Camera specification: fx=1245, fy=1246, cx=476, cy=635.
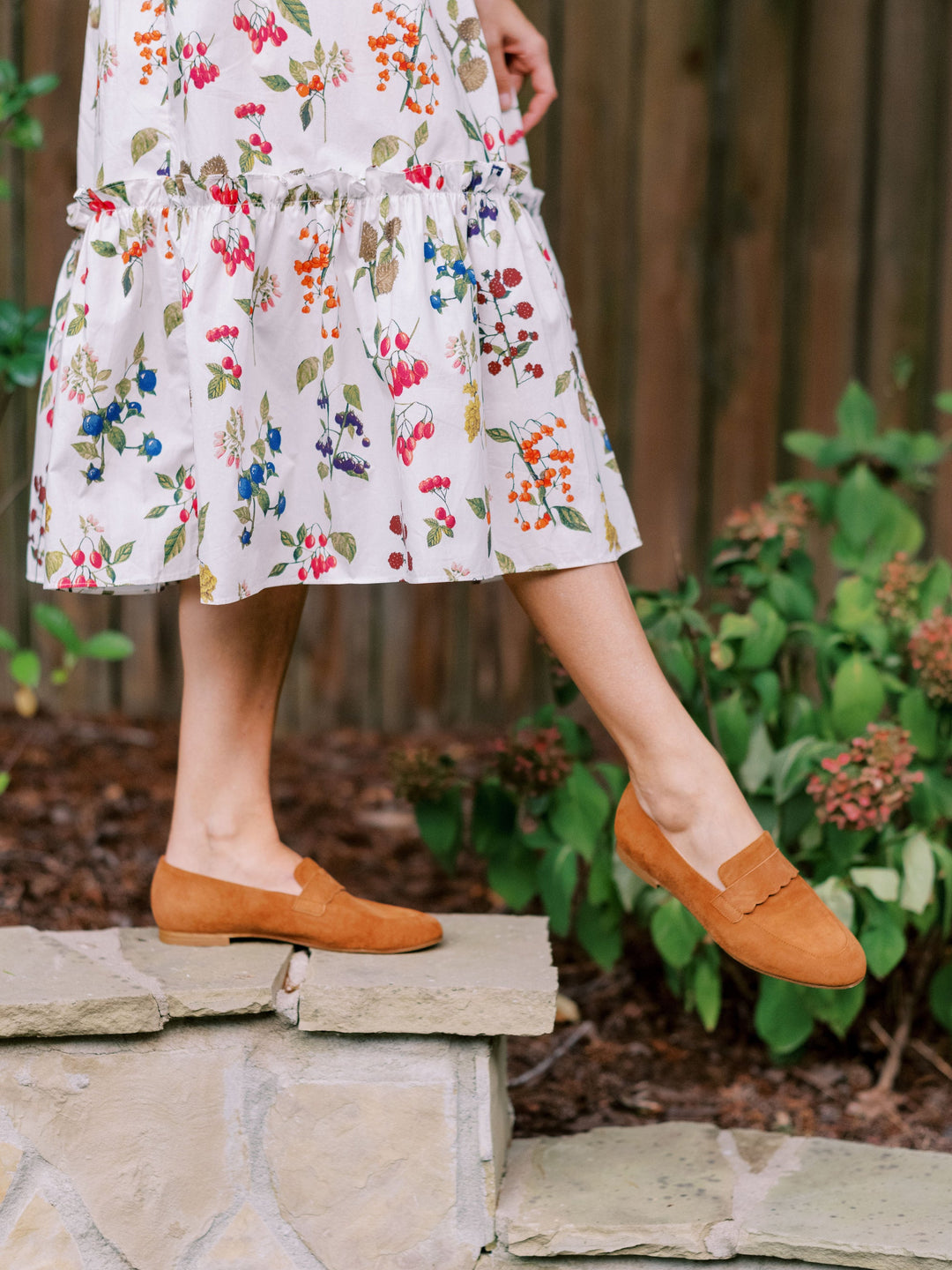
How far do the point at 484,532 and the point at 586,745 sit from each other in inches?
23.7

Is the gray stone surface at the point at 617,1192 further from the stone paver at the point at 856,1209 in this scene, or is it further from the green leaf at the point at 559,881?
the green leaf at the point at 559,881

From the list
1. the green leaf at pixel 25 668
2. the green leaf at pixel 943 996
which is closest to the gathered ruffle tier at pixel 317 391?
the green leaf at pixel 25 668

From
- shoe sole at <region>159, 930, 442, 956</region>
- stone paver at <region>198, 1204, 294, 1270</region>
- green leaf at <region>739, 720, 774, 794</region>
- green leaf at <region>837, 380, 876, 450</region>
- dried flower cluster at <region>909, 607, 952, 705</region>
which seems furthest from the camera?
green leaf at <region>837, 380, 876, 450</region>

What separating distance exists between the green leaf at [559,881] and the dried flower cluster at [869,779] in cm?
35

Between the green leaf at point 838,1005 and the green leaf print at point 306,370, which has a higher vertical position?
the green leaf print at point 306,370

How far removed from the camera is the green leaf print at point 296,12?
1261 millimetres

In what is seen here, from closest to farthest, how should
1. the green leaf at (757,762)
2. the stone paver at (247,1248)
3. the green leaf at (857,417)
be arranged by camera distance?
the stone paver at (247,1248) < the green leaf at (757,762) < the green leaf at (857,417)

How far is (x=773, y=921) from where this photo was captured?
49.5 inches

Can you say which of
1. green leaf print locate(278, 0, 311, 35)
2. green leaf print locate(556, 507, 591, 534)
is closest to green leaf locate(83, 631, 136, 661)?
green leaf print locate(556, 507, 591, 534)

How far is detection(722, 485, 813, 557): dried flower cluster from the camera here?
1.73 m

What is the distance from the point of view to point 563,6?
8.72 ft

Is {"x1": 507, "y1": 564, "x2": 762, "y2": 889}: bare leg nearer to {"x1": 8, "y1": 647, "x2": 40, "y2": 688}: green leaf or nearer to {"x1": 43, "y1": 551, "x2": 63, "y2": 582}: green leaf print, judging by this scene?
{"x1": 43, "y1": 551, "x2": 63, "y2": 582}: green leaf print

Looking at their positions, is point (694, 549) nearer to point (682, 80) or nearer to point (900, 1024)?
point (682, 80)

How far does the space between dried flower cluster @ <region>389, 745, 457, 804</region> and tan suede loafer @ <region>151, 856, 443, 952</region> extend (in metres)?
0.32
